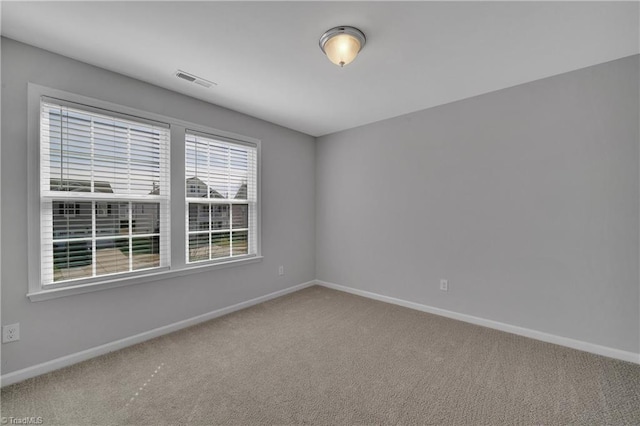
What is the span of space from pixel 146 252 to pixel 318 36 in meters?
2.52

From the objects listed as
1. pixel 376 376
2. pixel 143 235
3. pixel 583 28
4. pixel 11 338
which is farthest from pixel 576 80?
pixel 11 338

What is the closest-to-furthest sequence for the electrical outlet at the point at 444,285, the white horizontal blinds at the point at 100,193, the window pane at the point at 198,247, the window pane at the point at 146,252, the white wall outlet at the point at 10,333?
the white wall outlet at the point at 10,333 → the white horizontal blinds at the point at 100,193 → the window pane at the point at 146,252 → the window pane at the point at 198,247 → the electrical outlet at the point at 444,285

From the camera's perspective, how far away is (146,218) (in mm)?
2656

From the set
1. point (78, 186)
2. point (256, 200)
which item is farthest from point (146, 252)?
point (256, 200)

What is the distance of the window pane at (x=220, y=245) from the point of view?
10.5ft

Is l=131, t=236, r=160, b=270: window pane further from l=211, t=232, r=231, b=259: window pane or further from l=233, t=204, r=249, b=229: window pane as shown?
l=233, t=204, r=249, b=229: window pane

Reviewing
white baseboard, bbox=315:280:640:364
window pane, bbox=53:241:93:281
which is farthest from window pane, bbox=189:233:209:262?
white baseboard, bbox=315:280:640:364

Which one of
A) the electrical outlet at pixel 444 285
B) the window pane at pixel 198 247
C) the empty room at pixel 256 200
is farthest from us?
the electrical outlet at pixel 444 285

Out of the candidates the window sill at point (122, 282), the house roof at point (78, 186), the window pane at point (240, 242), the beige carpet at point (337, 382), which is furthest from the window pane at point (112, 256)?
the window pane at point (240, 242)

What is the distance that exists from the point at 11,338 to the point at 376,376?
2712 millimetres

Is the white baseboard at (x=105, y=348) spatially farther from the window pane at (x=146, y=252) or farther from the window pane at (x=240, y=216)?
the window pane at (x=240, y=216)

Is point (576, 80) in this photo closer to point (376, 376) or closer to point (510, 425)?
point (510, 425)

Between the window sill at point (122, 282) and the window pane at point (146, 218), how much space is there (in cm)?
44

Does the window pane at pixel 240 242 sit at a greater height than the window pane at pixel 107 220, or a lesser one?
lesser
